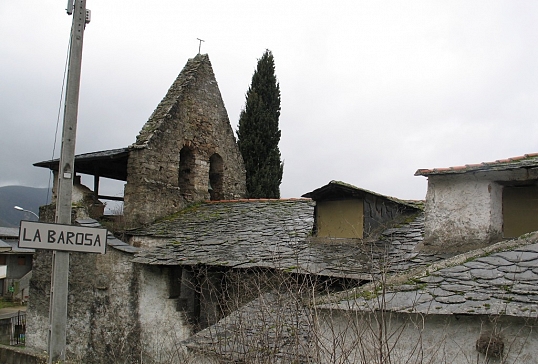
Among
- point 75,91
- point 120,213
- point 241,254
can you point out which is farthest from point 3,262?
point 75,91

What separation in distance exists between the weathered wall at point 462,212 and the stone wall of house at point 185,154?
7.53m

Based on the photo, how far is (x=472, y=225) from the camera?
25.0 ft

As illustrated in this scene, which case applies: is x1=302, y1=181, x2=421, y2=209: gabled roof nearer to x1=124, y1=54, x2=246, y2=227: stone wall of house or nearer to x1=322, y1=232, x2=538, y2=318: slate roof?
x1=322, y1=232, x2=538, y2=318: slate roof

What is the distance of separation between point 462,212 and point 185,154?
9.14m

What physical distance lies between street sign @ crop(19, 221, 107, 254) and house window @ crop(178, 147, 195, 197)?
8.95 meters

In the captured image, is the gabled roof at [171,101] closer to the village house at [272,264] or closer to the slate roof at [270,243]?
the village house at [272,264]

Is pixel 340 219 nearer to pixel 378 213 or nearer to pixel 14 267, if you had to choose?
pixel 378 213

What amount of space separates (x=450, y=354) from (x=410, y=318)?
52 cm

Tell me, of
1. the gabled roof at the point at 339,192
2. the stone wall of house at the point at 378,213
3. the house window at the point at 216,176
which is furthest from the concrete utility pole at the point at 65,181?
the house window at the point at 216,176

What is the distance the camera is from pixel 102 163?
13891 millimetres

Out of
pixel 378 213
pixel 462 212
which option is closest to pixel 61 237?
pixel 462 212

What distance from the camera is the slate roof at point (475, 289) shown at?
4590 millimetres

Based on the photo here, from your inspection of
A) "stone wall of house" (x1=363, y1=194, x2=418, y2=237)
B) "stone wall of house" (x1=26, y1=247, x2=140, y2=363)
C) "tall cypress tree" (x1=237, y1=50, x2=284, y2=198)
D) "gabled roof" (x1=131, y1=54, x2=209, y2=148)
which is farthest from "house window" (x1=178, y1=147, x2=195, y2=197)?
"stone wall of house" (x1=363, y1=194, x2=418, y2=237)

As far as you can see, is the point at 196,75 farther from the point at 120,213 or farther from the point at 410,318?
the point at 410,318
